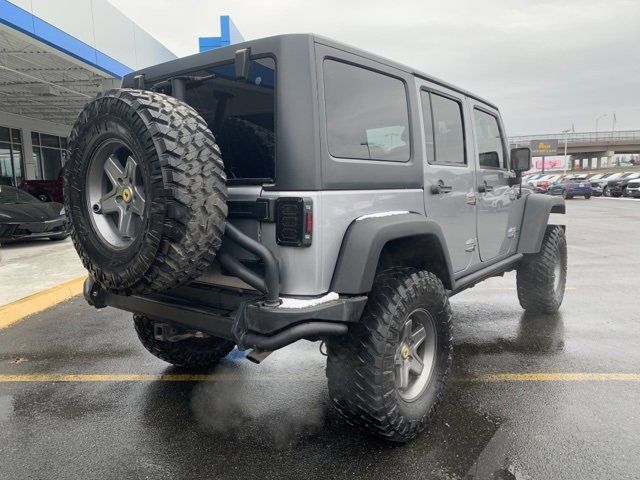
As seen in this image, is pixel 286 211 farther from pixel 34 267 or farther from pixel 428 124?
pixel 34 267

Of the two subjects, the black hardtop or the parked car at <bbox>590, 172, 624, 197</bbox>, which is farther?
the parked car at <bbox>590, 172, 624, 197</bbox>

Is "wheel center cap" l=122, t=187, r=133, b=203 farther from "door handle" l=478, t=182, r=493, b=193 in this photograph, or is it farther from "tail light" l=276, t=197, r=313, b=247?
"door handle" l=478, t=182, r=493, b=193

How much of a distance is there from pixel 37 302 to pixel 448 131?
5123mm

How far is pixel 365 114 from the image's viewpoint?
2676 mm

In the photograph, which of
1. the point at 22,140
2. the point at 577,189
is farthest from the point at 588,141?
the point at 22,140

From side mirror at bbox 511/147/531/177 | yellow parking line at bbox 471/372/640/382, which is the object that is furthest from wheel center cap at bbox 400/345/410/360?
side mirror at bbox 511/147/531/177

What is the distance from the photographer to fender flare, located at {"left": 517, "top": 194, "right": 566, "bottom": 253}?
453cm

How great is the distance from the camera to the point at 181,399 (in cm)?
331

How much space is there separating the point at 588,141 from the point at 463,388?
308 feet

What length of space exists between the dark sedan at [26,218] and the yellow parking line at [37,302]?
3436mm

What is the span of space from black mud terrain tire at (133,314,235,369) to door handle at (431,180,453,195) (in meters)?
1.95

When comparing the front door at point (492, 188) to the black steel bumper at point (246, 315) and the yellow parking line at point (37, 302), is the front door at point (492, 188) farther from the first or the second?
the yellow parking line at point (37, 302)

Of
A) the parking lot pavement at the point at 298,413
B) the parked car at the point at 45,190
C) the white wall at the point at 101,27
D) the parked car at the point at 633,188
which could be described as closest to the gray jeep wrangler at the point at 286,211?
the parking lot pavement at the point at 298,413

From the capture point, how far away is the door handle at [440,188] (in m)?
3.10
